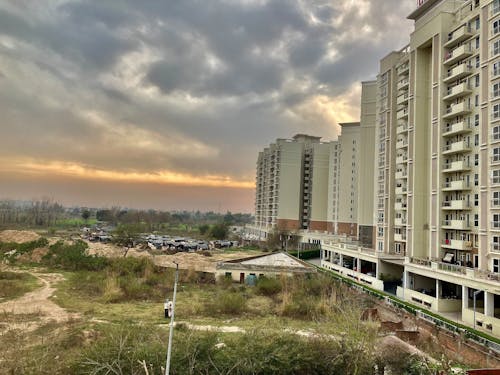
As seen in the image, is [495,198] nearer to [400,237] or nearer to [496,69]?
[496,69]

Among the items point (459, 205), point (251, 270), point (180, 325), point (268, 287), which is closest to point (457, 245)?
point (459, 205)

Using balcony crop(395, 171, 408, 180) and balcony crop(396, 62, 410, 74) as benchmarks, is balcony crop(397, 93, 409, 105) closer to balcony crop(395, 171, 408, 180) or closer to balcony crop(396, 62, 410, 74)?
balcony crop(396, 62, 410, 74)

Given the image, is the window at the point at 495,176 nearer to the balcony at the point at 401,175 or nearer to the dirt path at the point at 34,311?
the balcony at the point at 401,175

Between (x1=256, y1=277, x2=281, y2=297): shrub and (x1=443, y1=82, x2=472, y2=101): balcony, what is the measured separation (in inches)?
661

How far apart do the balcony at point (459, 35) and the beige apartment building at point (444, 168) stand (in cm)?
10

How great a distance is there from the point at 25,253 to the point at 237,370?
32.3 metres

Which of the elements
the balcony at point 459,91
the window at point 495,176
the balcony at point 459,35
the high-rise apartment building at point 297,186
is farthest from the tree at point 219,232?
the window at point 495,176

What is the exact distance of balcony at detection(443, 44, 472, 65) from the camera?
21.5 m

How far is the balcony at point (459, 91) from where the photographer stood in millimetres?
21609

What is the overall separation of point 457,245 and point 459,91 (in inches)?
374

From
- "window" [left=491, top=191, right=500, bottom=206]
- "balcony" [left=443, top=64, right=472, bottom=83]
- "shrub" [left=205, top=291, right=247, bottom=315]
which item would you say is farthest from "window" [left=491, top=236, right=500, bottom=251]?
"shrub" [left=205, top=291, right=247, bottom=315]

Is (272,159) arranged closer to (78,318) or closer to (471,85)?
(471,85)

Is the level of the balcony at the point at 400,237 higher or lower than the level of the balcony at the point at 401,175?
lower

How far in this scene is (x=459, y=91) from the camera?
71.6ft
